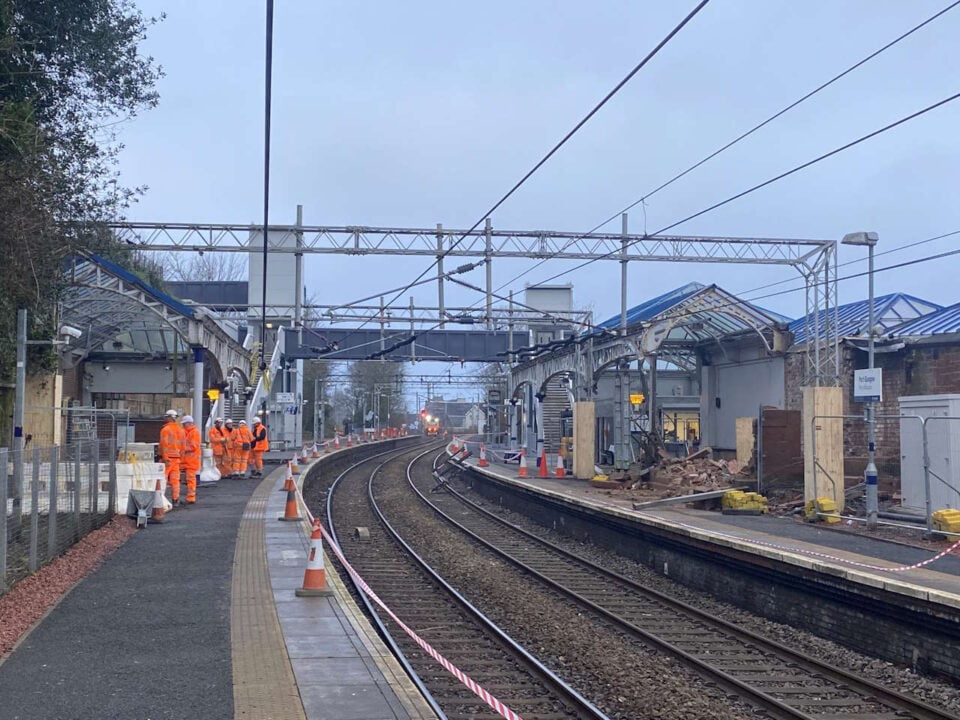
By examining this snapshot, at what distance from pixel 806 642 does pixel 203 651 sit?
688 cm

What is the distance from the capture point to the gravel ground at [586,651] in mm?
8672

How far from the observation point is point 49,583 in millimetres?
11023

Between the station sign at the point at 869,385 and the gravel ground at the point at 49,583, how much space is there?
1255 cm

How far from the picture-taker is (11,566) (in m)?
10.4

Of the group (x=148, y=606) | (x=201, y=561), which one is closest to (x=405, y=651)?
(x=148, y=606)

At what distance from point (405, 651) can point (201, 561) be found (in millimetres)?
3757

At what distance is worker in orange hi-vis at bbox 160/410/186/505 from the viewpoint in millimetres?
18938

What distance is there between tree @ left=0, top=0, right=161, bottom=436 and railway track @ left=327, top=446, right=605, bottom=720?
23.6 feet

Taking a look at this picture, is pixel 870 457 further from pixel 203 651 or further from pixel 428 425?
pixel 428 425

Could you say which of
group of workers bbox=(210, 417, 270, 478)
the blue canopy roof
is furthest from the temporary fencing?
group of workers bbox=(210, 417, 270, 478)

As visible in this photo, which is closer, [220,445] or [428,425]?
[220,445]

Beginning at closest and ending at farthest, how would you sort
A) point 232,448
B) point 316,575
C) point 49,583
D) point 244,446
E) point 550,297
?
point 316,575, point 49,583, point 244,446, point 232,448, point 550,297

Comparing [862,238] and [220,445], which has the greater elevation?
[862,238]

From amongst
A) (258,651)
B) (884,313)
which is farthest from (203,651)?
(884,313)
